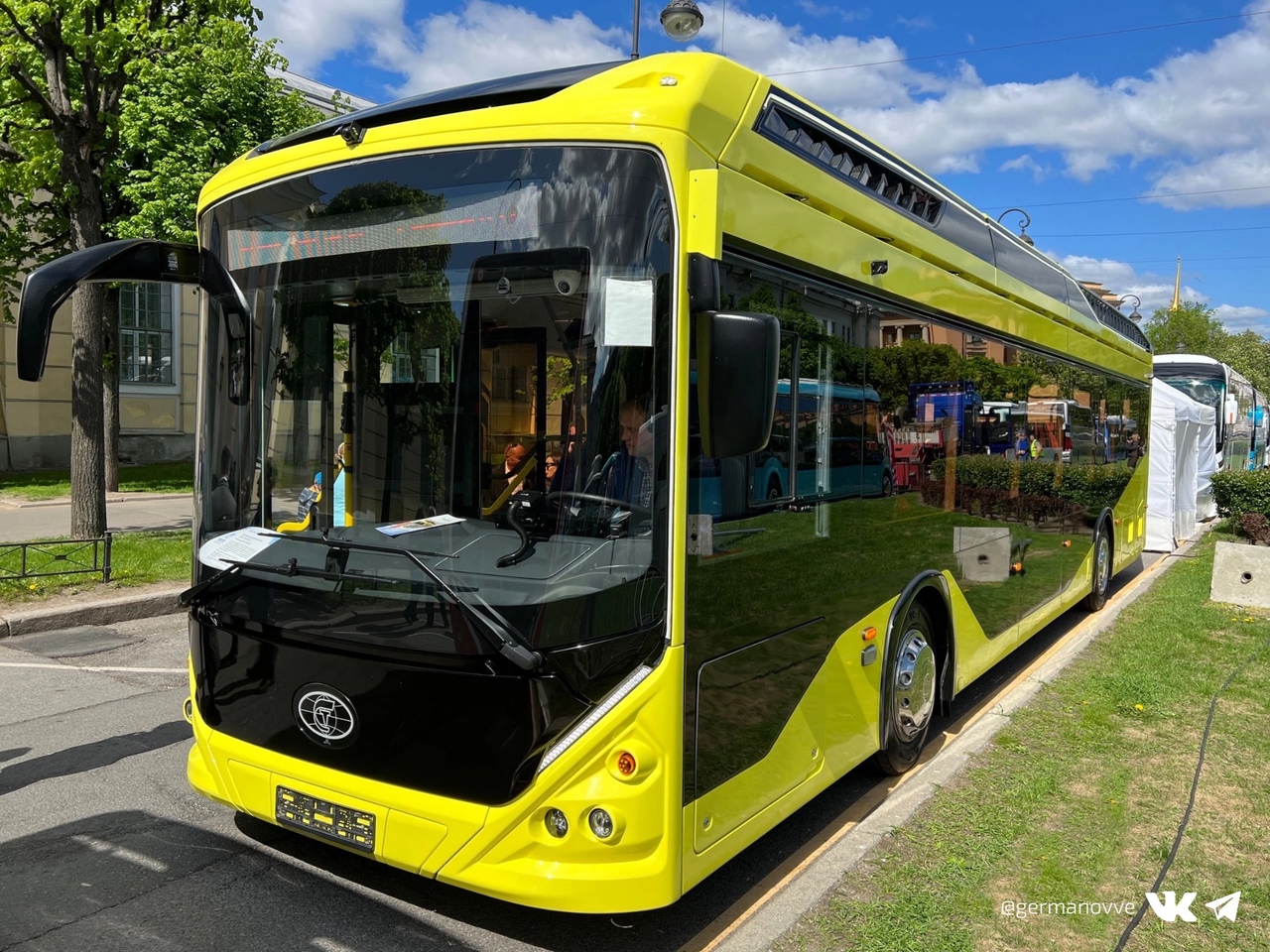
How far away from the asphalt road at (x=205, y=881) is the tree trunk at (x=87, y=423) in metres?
5.92

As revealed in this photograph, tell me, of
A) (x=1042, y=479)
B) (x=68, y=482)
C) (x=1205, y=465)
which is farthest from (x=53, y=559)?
(x=1205, y=465)

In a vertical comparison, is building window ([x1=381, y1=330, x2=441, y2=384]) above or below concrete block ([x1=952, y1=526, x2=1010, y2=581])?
above

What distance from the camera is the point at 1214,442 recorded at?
2077 cm

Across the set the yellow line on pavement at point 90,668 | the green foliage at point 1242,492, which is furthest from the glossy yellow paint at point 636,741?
the green foliage at point 1242,492

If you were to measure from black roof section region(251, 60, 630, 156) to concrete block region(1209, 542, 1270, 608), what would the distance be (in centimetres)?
958

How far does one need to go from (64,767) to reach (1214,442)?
870 inches

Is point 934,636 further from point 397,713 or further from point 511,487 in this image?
point 397,713

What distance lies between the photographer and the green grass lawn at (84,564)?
9164 mm

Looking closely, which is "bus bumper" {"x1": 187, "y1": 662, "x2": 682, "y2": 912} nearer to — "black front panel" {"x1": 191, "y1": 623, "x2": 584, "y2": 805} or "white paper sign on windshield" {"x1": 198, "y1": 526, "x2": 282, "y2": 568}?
"black front panel" {"x1": 191, "y1": 623, "x2": 584, "y2": 805}

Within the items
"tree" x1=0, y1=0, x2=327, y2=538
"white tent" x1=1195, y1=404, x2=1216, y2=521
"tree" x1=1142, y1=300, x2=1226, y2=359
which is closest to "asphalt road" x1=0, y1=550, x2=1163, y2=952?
"tree" x1=0, y1=0, x2=327, y2=538

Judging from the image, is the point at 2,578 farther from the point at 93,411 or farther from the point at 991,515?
the point at 991,515

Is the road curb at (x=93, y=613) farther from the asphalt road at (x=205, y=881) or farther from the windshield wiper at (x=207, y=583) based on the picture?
the windshield wiper at (x=207, y=583)

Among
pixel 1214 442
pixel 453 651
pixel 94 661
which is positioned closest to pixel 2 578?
pixel 94 661

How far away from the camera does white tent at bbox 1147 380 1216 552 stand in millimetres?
16266
